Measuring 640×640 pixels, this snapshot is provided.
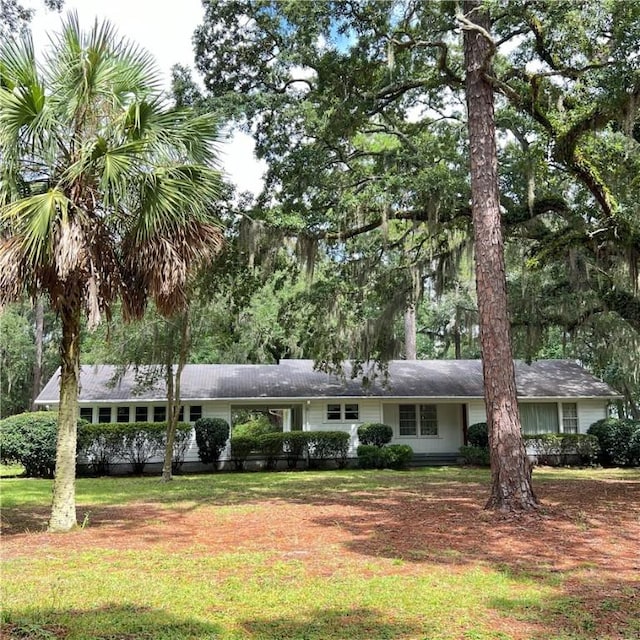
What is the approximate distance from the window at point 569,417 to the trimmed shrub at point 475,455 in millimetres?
3799

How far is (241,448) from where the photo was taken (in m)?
19.8

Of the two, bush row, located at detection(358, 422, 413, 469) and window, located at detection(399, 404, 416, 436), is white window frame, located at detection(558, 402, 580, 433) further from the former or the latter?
bush row, located at detection(358, 422, 413, 469)

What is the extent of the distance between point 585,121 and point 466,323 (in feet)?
36.2

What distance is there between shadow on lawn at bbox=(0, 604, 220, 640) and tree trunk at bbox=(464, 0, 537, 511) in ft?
18.6

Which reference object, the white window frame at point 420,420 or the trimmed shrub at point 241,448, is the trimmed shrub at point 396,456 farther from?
the trimmed shrub at point 241,448

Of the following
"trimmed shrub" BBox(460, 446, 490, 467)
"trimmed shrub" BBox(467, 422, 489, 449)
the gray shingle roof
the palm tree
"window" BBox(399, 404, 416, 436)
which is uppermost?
the palm tree

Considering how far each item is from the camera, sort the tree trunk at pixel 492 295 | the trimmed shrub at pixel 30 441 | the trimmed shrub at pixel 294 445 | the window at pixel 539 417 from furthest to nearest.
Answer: the window at pixel 539 417, the trimmed shrub at pixel 294 445, the trimmed shrub at pixel 30 441, the tree trunk at pixel 492 295

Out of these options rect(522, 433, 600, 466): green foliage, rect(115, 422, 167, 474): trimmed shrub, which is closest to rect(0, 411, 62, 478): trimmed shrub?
rect(115, 422, 167, 474): trimmed shrub

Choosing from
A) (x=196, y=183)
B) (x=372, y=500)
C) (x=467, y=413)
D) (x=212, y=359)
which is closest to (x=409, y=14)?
(x=196, y=183)

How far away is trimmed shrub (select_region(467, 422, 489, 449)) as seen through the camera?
20797 mm

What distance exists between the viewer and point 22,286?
764 centimetres

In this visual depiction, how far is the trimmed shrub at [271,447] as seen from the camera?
65.3 feet

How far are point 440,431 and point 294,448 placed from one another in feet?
18.8

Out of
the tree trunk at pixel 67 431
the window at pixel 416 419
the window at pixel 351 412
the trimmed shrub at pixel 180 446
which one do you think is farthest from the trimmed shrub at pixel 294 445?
the tree trunk at pixel 67 431
